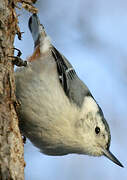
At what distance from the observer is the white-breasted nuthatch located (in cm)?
224

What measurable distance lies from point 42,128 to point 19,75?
412mm

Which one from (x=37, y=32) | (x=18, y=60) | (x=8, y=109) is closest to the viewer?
(x=8, y=109)

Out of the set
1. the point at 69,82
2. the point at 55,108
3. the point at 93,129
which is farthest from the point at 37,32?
the point at 93,129

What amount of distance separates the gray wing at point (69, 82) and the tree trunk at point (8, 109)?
0.46m

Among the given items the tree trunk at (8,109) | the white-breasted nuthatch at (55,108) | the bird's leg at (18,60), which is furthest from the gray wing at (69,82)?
the tree trunk at (8,109)

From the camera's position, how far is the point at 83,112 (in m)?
2.52

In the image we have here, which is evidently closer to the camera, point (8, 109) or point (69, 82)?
point (8, 109)

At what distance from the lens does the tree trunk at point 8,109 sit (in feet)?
5.79

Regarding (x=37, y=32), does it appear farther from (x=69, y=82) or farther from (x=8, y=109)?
(x=8, y=109)

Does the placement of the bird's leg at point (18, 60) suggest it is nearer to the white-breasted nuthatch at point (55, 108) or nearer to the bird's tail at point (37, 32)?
the white-breasted nuthatch at point (55, 108)

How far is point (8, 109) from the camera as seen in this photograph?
1979 millimetres

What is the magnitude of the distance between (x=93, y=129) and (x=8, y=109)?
2.71 ft

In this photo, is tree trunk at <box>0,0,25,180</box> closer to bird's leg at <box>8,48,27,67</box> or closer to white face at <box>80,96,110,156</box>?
bird's leg at <box>8,48,27,67</box>

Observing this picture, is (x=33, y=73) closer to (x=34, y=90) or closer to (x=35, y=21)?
(x=34, y=90)
